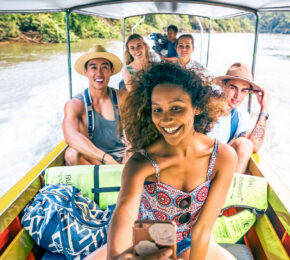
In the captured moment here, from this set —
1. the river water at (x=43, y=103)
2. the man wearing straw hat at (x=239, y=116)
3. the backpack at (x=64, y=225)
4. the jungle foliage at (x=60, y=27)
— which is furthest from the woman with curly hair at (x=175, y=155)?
the jungle foliage at (x=60, y=27)

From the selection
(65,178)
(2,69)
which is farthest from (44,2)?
(2,69)

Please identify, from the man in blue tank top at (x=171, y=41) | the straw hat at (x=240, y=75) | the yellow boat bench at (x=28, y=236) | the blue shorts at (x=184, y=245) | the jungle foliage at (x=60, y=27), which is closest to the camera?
the blue shorts at (x=184, y=245)

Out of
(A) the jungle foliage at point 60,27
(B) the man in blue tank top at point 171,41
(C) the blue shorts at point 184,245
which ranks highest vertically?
(A) the jungle foliage at point 60,27

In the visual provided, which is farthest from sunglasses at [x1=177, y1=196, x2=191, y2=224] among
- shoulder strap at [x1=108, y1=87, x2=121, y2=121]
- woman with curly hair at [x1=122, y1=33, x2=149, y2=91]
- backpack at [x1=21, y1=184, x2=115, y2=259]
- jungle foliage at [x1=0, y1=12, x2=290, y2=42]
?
jungle foliage at [x1=0, y1=12, x2=290, y2=42]

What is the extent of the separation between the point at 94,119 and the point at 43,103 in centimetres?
755

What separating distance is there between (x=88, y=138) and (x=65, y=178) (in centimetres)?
58

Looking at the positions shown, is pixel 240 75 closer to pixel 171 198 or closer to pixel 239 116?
pixel 239 116

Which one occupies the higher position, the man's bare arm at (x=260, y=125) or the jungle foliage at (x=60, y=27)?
the jungle foliage at (x=60, y=27)

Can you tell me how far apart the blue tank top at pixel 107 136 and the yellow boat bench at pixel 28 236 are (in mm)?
649

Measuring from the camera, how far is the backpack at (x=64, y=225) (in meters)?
1.57

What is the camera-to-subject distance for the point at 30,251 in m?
1.67

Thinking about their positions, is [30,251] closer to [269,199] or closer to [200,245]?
[200,245]

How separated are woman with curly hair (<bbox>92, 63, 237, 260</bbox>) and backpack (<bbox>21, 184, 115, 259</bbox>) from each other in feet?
1.81

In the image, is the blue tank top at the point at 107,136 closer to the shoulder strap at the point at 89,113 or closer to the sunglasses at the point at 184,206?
the shoulder strap at the point at 89,113
